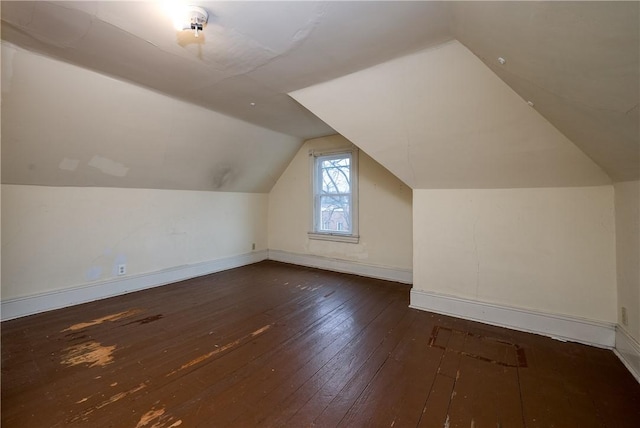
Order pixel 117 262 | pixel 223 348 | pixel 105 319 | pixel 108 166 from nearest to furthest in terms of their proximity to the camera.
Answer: pixel 223 348 → pixel 105 319 → pixel 108 166 → pixel 117 262

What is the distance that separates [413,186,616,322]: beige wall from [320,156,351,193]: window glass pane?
5.44 ft

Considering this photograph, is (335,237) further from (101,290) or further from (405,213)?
(101,290)

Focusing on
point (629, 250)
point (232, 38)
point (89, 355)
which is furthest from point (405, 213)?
point (89, 355)

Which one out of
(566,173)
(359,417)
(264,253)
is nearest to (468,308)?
(566,173)

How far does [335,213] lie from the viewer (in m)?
4.68

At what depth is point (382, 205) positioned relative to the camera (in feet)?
13.5

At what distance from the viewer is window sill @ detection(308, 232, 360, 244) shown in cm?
436

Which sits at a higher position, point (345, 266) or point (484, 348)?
point (345, 266)

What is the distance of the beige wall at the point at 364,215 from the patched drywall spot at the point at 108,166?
2.62 meters

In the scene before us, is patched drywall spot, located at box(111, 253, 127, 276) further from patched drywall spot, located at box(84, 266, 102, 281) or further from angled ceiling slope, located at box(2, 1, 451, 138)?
angled ceiling slope, located at box(2, 1, 451, 138)

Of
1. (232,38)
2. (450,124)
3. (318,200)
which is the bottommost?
(318,200)

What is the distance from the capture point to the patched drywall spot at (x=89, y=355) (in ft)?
6.46

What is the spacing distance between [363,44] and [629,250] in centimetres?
241

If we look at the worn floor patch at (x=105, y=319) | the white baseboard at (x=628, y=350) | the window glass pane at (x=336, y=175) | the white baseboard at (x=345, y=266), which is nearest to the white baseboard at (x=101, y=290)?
the worn floor patch at (x=105, y=319)
